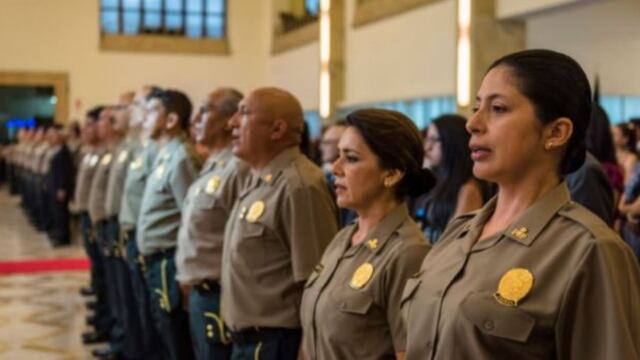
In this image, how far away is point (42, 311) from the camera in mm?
7102

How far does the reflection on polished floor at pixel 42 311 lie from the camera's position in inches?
229

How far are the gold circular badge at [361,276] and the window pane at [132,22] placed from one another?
17005mm

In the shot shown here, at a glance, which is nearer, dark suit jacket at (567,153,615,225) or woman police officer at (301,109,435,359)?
woman police officer at (301,109,435,359)

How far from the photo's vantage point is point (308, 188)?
9.84 feet

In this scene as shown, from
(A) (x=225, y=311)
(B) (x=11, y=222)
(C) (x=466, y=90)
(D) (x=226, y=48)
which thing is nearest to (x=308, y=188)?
(A) (x=225, y=311)

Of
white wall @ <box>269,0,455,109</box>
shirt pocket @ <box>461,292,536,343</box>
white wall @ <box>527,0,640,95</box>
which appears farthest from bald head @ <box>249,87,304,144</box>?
white wall @ <box>527,0,640,95</box>

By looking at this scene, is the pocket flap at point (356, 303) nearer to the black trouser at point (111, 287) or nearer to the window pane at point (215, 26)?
the black trouser at point (111, 287)

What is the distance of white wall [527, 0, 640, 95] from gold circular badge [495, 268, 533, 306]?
8381mm

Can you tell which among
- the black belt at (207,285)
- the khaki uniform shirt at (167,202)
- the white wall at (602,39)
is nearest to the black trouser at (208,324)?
the black belt at (207,285)

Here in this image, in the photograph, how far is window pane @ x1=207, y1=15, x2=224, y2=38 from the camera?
19.0 m

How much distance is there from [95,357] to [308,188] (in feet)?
10.5

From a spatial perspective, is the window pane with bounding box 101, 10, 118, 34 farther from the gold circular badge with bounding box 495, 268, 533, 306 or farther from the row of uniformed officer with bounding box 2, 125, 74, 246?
the gold circular badge with bounding box 495, 268, 533, 306

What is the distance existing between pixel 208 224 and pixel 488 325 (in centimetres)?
222

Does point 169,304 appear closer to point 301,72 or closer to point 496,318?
point 496,318
